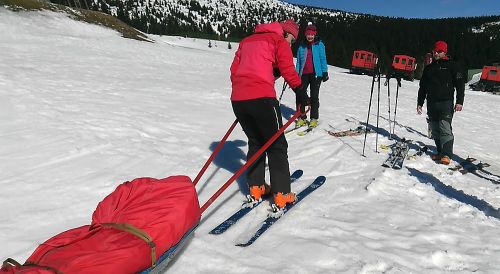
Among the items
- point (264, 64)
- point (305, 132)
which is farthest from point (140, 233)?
point (305, 132)

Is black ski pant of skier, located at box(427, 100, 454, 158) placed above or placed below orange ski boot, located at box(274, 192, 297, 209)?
above

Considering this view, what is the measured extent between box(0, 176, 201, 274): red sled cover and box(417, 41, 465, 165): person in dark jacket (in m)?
5.47

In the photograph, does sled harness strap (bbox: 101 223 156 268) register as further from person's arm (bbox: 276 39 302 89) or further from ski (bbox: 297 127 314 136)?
ski (bbox: 297 127 314 136)

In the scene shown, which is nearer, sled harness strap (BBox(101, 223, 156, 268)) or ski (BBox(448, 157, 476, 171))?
sled harness strap (BBox(101, 223, 156, 268))

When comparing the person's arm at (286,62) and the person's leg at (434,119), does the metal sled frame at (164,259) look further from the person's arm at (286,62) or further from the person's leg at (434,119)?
the person's leg at (434,119)

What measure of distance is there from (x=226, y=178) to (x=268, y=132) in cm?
162

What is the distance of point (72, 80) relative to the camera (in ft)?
36.8

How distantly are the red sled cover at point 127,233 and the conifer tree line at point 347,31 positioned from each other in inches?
2286

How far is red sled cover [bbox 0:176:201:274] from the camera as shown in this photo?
2.45 meters

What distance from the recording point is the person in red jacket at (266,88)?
4.24m

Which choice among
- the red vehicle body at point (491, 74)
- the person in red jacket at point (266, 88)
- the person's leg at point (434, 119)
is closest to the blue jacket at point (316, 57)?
the person's leg at point (434, 119)

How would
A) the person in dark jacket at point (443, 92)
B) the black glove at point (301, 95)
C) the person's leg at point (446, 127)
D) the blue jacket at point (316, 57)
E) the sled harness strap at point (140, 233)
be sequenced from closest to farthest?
1. the sled harness strap at point (140, 233)
2. the black glove at point (301, 95)
3. the person in dark jacket at point (443, 92)
4. the person's leg at point (446, 127)
5. the blue jacket at point (316, 57)

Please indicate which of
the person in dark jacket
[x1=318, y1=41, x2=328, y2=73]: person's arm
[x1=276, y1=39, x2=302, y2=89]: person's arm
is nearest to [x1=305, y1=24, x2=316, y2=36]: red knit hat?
[x1=318, y1=41, x2=328, y2=73]: person's arm

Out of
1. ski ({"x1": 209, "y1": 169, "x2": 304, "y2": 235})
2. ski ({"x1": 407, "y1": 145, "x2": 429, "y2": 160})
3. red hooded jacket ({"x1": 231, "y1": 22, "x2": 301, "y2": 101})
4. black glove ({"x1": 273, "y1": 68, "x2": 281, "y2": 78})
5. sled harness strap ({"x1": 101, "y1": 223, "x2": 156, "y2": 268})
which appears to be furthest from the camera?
ski ({"x1": 407, "y1": 145, "x2": 429, "y2": 160})
